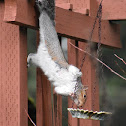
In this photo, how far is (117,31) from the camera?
4.18 m

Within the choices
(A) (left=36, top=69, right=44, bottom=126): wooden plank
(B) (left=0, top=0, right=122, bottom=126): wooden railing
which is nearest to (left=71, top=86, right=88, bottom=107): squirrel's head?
(B) (left=0, top=0, right=122, bottom=126): wooden railing

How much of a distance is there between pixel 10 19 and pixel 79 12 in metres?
1.05

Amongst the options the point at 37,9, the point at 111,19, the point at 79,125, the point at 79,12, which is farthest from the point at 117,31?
the point at 37,9

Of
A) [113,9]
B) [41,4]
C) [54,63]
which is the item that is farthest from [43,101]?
[113,9]

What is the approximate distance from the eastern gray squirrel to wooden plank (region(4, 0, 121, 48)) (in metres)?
0.10

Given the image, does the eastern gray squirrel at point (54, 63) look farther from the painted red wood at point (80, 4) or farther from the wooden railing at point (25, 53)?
the painted red wood at point (80, 4)

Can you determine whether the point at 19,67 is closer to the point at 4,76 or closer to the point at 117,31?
the point at 4,76

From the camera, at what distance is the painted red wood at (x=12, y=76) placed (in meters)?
2.93

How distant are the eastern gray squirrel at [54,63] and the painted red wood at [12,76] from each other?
0.18 meters

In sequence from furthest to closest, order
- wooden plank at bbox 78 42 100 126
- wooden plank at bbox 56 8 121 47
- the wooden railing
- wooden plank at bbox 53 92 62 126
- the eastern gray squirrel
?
1. wooden plank at bbox 78 42 100 126
2. wooden plank at bbox 53 92 62 126
3. wooden plank at bbox 56 8 121 47
4. the eastern gray squirrel
5. the wooden railing

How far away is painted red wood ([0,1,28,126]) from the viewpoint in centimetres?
293

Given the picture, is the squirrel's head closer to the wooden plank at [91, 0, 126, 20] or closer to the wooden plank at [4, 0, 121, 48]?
the wooden plank at [4, 0, 121, 48]

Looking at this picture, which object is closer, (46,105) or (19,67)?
(19,67)

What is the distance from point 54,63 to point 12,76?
333mm
